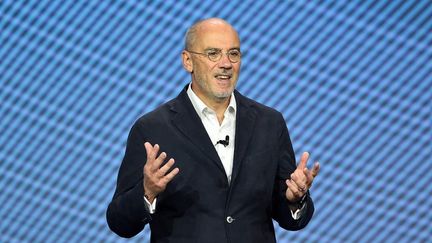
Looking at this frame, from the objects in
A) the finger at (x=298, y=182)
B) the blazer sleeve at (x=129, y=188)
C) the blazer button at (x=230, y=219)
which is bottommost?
the blazer sleeve at (x=129, y=188)

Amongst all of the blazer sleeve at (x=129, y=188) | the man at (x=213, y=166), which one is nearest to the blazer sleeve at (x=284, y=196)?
the man at (x=213, y=166)

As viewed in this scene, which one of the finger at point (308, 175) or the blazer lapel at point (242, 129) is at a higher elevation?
the finger at point (308, 175)

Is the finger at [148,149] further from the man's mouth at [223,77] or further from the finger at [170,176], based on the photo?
the man's mouth at [223,77]

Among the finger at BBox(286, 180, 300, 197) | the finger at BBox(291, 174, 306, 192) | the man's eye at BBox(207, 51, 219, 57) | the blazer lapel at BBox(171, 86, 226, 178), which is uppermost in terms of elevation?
the man's eye at BBox(207, 51, 219, 57)

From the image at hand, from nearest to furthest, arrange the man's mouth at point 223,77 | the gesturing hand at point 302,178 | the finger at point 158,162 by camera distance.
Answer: the finger at point 158,162
the gesturing hand at point 302,178
the man's mouth at point 223,77

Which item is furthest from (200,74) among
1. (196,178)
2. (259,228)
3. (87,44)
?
(87,44)

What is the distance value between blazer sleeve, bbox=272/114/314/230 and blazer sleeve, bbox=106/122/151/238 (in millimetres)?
346

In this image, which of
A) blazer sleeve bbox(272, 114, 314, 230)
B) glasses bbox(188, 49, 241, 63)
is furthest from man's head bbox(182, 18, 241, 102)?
blazer sleeve bbox(272, 114, 314, 230)

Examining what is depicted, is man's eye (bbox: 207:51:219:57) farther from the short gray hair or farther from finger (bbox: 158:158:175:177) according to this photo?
finger (bbox: 158:158:175:177)

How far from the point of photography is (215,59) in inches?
79.4

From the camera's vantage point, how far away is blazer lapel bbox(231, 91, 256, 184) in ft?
6.41

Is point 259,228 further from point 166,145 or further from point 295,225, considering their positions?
point 166,145

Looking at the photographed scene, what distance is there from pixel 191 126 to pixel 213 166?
0.12 meters

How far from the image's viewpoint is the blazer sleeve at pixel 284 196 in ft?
6.68
